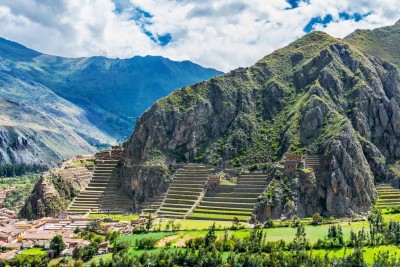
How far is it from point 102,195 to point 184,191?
94.9ft

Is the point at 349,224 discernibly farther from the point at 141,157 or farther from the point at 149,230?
the point at 141,157

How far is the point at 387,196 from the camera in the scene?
137500mm

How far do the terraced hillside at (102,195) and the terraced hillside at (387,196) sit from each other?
72.3m

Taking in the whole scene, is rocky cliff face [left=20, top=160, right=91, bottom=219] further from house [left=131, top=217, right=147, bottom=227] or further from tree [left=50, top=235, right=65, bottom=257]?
tree [left=50, top=235, right=65, bottom=257]

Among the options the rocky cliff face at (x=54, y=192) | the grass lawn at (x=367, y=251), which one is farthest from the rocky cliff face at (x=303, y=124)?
the grass lawn at (x=367, y=251)

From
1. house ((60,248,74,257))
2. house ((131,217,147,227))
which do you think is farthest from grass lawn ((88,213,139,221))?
house ((60,248,74,257))

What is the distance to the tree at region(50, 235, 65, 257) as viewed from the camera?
105062mm

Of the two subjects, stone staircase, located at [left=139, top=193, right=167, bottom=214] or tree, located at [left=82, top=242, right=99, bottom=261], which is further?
stone staircase, located at [left=139, top=193, right=167, bottom=214]

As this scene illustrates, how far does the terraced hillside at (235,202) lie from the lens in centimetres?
13150

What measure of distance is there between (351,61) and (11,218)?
12890 centimetres

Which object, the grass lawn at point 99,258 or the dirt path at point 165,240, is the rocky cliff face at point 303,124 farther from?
the grass lawn at point 99,258

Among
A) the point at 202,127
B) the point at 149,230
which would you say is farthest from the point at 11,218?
the point at 202,127

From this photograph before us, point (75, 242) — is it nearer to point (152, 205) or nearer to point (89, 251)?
point (89, 251)

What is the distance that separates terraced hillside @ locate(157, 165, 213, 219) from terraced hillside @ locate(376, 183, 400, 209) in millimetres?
48626
